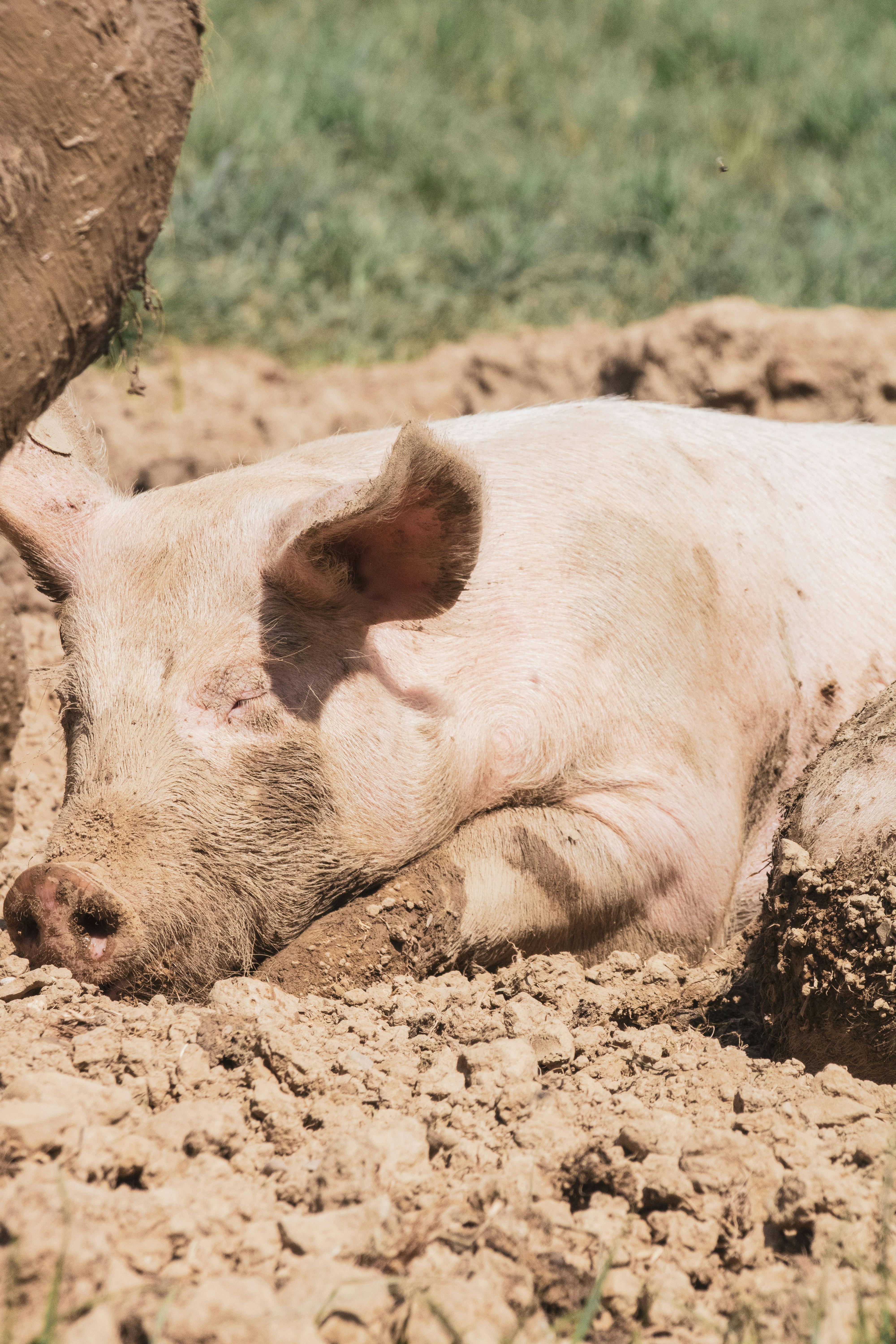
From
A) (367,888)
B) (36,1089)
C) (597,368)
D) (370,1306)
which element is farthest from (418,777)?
(597,368)

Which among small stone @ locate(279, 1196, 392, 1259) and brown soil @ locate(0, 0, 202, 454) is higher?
brown soil @ locate(0, 0, 202, 454)

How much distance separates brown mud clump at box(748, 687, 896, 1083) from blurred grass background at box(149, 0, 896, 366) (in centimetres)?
341

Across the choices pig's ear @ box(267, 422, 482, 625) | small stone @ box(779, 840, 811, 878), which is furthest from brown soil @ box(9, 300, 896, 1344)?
pig's ear @ box(267, 422, 482, 625)

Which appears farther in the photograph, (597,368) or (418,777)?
(597,368)

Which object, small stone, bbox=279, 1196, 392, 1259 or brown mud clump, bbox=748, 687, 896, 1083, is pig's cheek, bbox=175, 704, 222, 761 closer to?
brown mud clump, bbox=748, 687, 896, 1083

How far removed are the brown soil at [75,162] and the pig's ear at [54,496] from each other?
3.60 feet

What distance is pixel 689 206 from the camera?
788cm

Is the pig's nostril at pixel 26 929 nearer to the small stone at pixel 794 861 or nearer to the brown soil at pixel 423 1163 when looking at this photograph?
the brown soil at pixel 423 1163

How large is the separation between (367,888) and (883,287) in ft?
18.5

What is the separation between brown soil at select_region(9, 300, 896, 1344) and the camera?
62.5 inches

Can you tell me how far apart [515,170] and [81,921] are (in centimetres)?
673

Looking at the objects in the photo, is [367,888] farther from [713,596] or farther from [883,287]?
[883,287]

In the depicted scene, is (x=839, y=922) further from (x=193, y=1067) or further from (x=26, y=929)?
(x=26, y=929)

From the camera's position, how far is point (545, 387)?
20.7ft
